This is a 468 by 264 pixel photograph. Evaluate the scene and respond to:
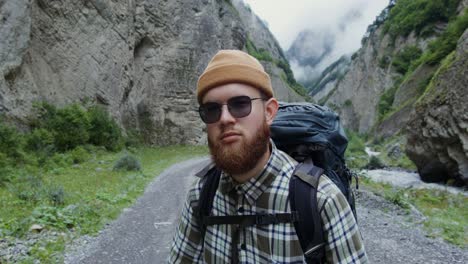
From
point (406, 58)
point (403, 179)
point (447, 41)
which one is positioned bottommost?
point (403, 179)

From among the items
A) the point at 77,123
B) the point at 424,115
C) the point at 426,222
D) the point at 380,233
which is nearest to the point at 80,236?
the point at 380,233

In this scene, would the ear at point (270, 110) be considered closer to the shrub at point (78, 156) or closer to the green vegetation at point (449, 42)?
the shrub at point (78, 156)

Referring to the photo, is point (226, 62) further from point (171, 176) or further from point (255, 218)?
point (171, 176)

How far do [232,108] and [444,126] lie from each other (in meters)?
18.2

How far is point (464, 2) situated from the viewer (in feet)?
161

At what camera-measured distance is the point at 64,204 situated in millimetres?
8461

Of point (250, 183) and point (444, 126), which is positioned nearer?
point (250, 183)

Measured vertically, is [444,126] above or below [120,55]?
below

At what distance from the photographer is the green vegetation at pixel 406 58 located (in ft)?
203

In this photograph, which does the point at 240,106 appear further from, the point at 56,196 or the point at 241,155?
the point at 56,196

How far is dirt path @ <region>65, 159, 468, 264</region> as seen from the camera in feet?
19.8

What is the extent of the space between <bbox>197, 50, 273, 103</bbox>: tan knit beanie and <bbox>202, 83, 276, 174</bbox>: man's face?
0.10 ft

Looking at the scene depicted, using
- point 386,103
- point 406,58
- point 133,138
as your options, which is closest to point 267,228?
point 133,138

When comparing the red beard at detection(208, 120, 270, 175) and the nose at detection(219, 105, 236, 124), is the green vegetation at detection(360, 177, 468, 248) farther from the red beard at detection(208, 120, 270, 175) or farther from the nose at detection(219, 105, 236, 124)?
the nose at detection(219, 105, 236, 124)
